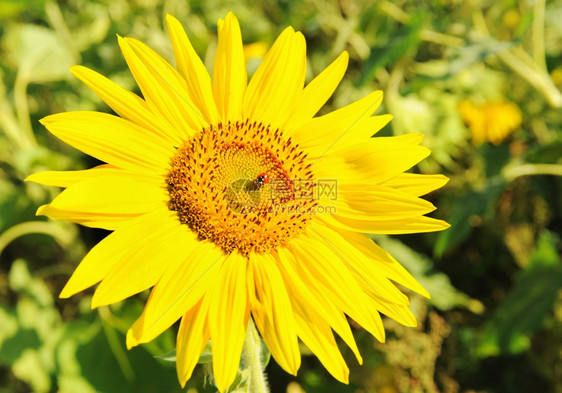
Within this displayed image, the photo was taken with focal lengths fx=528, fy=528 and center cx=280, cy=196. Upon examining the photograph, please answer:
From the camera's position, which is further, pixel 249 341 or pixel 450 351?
pixel 450 351

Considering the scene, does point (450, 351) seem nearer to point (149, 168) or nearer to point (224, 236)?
point (224, 236)

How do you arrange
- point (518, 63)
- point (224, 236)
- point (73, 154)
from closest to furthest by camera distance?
point (224, 236) → point (518, 63) → point (73, 154)

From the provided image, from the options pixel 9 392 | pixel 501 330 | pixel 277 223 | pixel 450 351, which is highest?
pixel 277 223

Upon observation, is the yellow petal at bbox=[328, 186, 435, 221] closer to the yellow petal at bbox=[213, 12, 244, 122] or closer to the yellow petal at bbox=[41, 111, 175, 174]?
the yellow petal at bbox=[213, 12, 244, 122]

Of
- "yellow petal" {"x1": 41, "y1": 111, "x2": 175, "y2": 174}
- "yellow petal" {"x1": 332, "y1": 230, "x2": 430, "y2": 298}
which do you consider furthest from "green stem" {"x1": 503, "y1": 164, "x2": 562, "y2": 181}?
"yellow petal" {"x1": 41, "y1": 111, "x2": 175, "y2": 174}

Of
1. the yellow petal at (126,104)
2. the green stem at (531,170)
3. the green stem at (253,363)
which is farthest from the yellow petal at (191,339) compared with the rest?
the green stem at (531,170)

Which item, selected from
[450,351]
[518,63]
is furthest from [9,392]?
[518,63]
